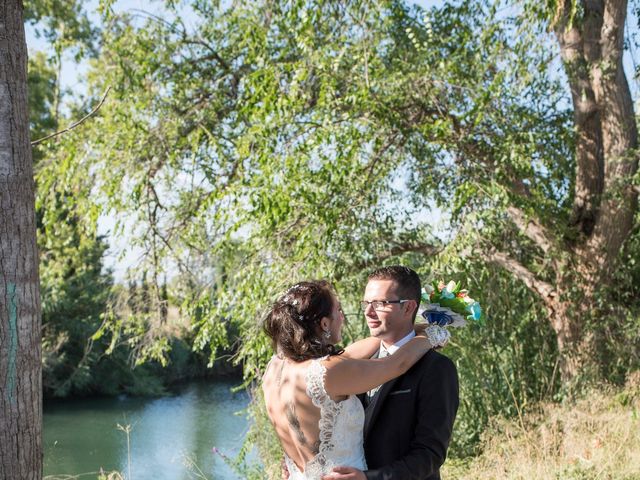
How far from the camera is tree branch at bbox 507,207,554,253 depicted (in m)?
7.47

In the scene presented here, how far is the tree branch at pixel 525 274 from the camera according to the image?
7.93 meters

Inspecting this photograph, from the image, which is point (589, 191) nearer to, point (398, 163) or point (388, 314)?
point (398, 163)

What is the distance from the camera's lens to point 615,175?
747cm

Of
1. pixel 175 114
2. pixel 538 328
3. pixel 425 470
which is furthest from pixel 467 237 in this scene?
pixel 425 470

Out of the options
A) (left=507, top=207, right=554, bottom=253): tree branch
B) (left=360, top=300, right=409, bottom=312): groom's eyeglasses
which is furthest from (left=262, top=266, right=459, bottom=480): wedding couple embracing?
(left=507, top=207, right=554, bottom=253): tree branch

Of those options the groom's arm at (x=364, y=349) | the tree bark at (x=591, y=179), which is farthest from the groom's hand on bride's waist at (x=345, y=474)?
the tree bark at (x=591, y=179)

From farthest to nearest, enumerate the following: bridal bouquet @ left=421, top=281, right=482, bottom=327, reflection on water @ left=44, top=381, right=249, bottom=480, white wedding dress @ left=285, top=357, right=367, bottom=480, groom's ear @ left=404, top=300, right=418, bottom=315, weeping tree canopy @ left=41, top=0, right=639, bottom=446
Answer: reflection on water @ left=44, top=381, right=249, bottom=480 → weeping tree canopy @ left=41, top=0, right=639, bottom=446 → bridal bouquet @ left=421, top=281, right=482, bottom=327 → groom's ear @ left=404, top=300, right=418, bottom=315 → white wedding dress @ left=285, top=357, right=367, bottom=480

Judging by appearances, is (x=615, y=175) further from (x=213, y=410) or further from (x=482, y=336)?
(x=213, y=410)

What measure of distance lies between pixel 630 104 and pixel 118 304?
6247 mm

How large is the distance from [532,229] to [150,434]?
11.1 m

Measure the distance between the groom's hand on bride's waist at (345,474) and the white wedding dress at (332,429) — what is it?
3 centimetres

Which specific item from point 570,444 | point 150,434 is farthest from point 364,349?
point 150,434

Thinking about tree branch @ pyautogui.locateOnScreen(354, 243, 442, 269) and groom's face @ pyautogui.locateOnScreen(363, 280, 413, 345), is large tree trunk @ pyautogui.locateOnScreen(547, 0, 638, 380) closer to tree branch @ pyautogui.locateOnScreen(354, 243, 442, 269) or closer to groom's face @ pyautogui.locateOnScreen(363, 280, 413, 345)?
tree branch @ pyautogui.locateOnScreen(354, 243, 442, 269)

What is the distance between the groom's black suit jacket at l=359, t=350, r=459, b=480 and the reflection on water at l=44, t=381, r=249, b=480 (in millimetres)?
8452
